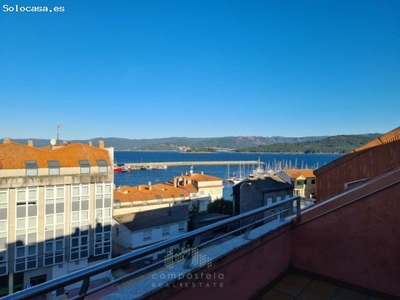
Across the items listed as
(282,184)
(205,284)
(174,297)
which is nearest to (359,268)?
(205,284)

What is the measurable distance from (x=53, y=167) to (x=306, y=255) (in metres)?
14.2

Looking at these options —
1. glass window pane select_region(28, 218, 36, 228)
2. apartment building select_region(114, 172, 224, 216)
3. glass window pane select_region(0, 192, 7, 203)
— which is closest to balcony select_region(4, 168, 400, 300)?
glass window pane select_region(0, 192, 7, 203)

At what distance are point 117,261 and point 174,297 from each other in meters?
0.64

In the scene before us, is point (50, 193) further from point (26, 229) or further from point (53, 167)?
point (26, 229)

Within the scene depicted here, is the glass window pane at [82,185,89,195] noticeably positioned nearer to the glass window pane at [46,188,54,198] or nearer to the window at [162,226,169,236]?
the glass window pane at [46,188,54,198]

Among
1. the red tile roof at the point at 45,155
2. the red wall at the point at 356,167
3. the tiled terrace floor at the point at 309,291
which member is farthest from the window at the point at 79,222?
the tiled terrace floor at the point at 309,291

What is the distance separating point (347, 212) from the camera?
115 inches

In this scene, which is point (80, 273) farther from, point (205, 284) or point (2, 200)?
point (2, 200)

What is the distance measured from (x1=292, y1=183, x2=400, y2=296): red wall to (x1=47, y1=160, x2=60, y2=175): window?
14.1m

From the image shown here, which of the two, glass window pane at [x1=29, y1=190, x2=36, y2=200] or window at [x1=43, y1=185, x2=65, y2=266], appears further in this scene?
window at [x1=43, y1=185, x2=65, y2=266]

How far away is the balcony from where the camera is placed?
2.14 meters

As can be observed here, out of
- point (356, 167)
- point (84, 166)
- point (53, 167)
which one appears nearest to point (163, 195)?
point (84, 166)

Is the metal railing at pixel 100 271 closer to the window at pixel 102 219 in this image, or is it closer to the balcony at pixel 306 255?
the balcony at pixel 306 255

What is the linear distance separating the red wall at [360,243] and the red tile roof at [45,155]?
14376 millimetres
